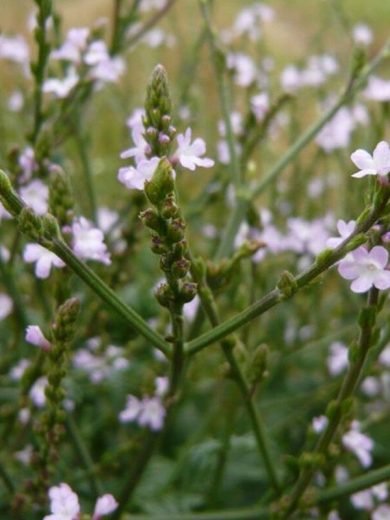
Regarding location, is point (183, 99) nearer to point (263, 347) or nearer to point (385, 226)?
point (263, 347)

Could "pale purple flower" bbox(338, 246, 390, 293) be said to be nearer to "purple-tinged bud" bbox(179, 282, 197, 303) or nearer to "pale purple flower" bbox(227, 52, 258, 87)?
"purple-tinged bud" bbox(179, 282, 197, 303)

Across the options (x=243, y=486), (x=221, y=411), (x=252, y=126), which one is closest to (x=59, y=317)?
(x=252, y=126)

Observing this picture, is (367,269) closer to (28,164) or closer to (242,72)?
(28,164)

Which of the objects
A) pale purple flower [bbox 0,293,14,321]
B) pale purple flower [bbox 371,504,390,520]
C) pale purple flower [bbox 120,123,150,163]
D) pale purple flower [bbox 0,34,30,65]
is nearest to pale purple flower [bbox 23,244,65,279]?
pale purple flower [bbox 120,123,150,163]

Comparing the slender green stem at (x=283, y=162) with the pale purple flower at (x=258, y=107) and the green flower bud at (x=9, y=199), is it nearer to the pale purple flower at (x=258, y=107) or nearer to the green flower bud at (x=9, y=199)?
the pale purple flower at (x=258, y=107)

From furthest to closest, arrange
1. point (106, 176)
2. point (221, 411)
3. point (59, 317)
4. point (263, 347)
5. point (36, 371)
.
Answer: point (106, 176) < point (221, 411) < point (36, 371) < point (263, 347) < point (59, 317)

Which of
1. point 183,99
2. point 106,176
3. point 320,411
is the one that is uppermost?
point 106,176

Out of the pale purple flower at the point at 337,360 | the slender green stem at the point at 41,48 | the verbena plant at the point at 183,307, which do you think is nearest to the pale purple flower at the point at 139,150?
the verbena plant at the point at 183,307

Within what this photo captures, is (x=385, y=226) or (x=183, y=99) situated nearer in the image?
(x=385, y=226)
